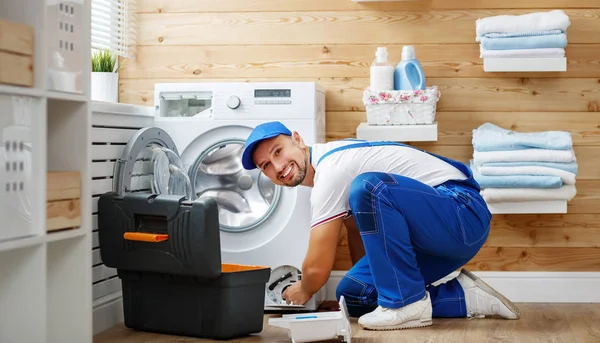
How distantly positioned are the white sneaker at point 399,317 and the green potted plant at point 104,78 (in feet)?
4.64

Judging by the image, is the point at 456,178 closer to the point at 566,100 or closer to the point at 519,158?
the point at 519,158

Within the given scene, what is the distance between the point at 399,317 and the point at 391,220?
1.03 ft

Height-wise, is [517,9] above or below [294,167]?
above

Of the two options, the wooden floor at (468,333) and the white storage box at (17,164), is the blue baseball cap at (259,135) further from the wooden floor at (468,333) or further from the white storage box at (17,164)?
the white storage box at (17,164)

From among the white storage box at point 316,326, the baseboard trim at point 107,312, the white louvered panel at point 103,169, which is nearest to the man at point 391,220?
the white storage box at point 316,326

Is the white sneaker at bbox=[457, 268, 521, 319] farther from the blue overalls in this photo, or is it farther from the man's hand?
the man's hand

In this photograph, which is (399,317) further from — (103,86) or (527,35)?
(103,86)

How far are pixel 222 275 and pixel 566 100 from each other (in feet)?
5.75

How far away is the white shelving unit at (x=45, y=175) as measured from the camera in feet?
6.14

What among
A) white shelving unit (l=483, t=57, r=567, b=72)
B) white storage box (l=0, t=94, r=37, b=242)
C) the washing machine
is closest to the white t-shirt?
the washing machine

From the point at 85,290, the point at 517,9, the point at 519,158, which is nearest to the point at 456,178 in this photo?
the point at 519,158

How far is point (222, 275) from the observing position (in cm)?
241

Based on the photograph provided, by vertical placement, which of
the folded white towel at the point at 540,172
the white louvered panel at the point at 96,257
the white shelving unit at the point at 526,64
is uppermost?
the white shelving unit at the point at 526,64

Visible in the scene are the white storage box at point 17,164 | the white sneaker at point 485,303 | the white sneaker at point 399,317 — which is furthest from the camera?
the white sneaker at point 485,303
